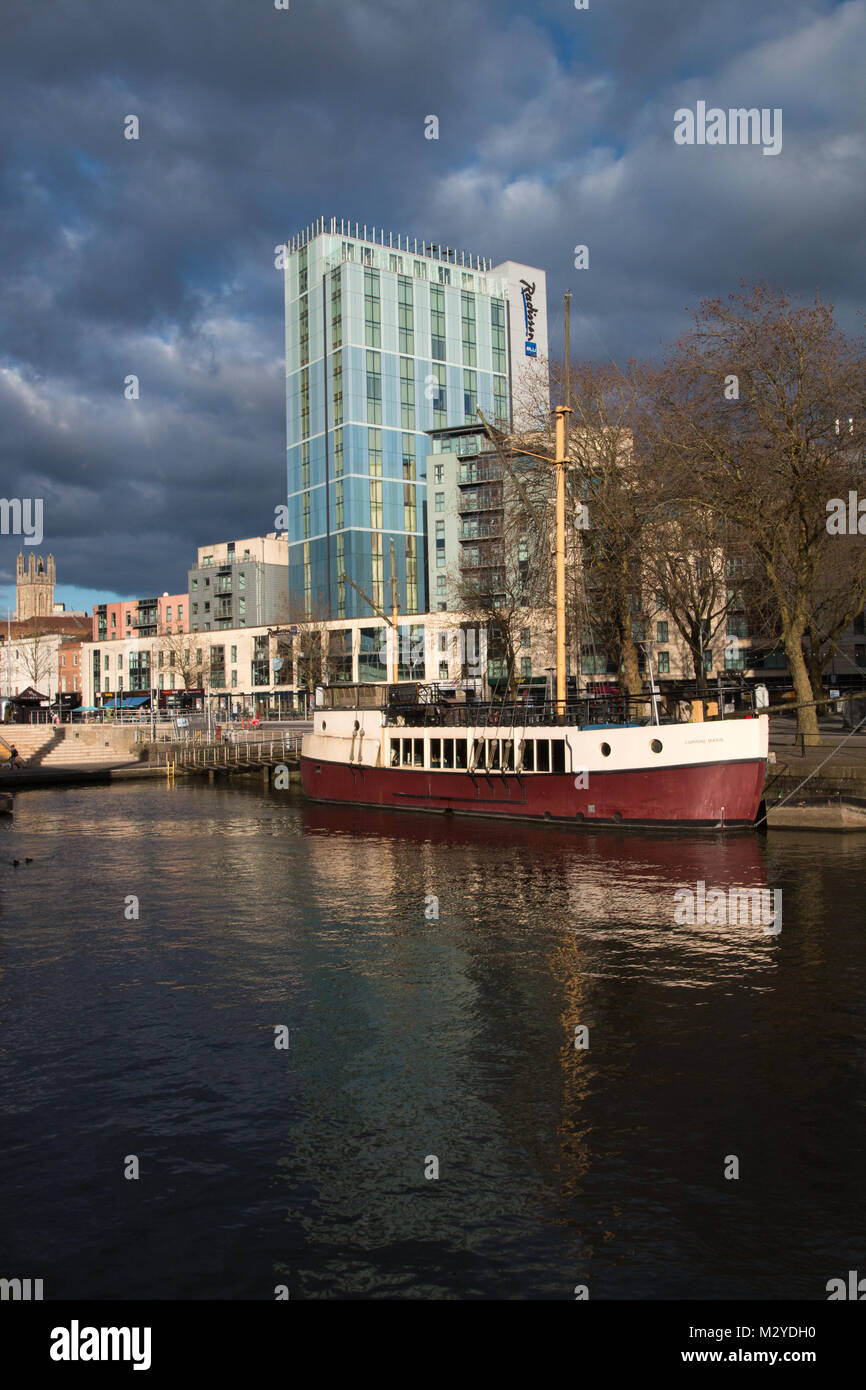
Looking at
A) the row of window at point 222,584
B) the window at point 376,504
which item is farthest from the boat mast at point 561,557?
the row of window at point 222,584

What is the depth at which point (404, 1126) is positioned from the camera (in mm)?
11242

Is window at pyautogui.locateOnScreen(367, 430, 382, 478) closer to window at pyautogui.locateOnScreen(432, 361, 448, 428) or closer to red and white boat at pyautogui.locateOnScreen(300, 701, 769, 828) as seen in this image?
Answer: window at pyautogui.locateOnScreen(432, 361, 448, 428)

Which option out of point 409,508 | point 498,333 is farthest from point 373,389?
point 498,333

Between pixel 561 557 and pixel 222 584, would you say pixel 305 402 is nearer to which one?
pixel 222 584

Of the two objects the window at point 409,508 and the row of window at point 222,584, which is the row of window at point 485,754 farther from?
the row of window at point 222,584

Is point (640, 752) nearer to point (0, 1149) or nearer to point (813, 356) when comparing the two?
point (813, 356)

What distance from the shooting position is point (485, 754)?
39.0 m

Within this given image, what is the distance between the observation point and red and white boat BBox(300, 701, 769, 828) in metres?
32.1

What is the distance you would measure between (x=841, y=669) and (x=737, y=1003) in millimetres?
81505

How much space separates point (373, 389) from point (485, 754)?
75702mm

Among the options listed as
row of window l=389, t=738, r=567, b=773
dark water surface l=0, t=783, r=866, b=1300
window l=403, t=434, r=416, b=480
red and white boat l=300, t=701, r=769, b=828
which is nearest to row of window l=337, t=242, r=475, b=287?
window l=403, t=434, r=416, b=480
